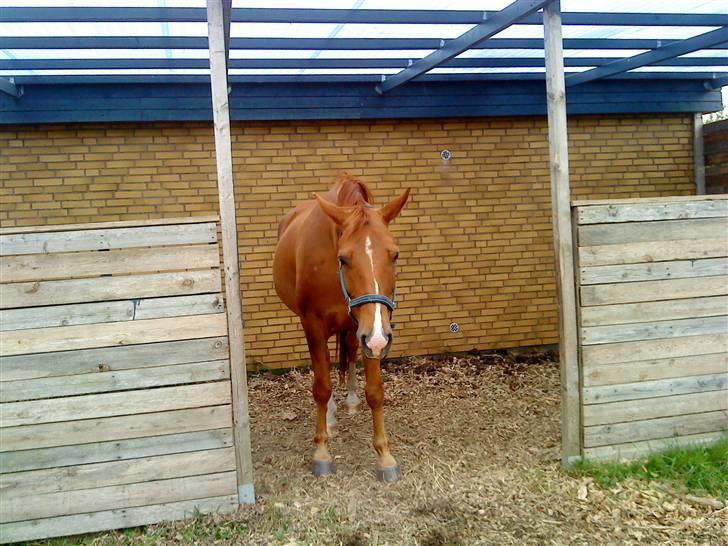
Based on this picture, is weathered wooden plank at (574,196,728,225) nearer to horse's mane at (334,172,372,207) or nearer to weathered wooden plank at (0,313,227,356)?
horse's mane at (334,172,372,207)

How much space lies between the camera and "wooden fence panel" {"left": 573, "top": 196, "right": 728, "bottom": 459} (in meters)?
4.04

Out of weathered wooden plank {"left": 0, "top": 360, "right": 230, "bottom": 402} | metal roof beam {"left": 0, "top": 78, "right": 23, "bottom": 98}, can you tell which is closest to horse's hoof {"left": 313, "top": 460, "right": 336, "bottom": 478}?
weathered wooden plank {"left": 0, "top": 360, "right": 230, "bottom": 402}

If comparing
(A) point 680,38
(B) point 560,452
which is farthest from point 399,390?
(A) point 680,38

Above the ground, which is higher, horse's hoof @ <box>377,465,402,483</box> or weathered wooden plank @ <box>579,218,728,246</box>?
weathered wooden plank @ <box>579,218,728,246</box>

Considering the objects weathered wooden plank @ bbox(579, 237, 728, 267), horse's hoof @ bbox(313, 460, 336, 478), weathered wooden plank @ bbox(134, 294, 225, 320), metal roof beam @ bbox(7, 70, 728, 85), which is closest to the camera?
weathered wooden plank @ bbox(134, 294, 225, 320)

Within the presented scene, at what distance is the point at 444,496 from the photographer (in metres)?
3.75

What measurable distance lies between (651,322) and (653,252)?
1.65 feet

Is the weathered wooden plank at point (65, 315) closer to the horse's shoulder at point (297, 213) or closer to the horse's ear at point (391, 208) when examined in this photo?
the horse's ear at point (391, 208)

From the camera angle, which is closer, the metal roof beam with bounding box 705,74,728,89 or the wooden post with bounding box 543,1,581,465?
the wooden post with bounding box 543,1,581,465

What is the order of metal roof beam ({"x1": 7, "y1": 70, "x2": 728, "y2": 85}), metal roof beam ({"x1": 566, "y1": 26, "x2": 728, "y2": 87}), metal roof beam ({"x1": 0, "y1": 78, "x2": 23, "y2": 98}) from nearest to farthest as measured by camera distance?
metal roof beam ({"x1": 566, "y1": 26, "x2": 728, "y2": 87}) < metal roof beam ({"x1": 0, "y1": 78, "x2": 23, "y2": 98}) < metal roof beam ({"x1": 7, "y1": 70, "x2": 728, "y2": 85})

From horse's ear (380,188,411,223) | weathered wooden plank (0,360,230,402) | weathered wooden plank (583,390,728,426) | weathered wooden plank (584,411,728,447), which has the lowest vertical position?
weathered wooden plank (584,411,728,447)

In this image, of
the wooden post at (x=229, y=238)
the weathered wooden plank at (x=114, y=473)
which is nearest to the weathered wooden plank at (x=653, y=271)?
the wooden post at (x=229, y=238)

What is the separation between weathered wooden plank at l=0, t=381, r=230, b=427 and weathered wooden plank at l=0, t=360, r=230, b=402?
4 centimetres

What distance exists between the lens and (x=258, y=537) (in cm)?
331
